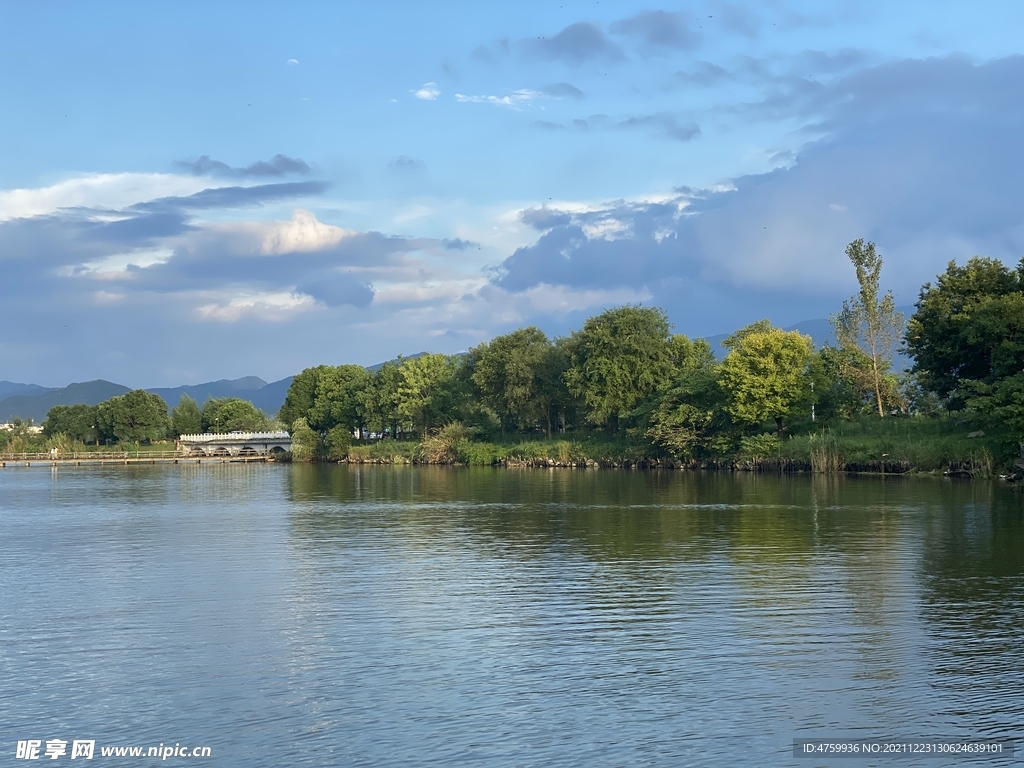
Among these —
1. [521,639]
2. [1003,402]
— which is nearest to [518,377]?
[1003,402]

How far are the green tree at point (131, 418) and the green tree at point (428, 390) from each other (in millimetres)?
61899

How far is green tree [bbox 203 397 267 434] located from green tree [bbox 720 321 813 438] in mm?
116480

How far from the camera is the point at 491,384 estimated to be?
108 m

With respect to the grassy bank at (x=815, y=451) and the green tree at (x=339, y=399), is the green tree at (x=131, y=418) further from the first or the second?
the grassy bank at (x=815, y=451)

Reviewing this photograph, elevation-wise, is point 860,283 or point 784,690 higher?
point 860,283

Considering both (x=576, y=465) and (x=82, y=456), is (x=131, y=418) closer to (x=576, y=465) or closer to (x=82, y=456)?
(x=82, y=456)

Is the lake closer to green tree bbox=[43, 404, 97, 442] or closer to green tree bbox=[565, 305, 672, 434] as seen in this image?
green tree bbox=[565, 305, 672, 434]

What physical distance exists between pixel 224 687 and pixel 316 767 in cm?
418

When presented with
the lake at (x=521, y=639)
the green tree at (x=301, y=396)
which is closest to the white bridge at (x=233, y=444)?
the green tree at (x=301, y=396)

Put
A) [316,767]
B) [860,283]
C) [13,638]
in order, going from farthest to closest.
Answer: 1. [860,283]
2. [13,638]
3. [316,767]

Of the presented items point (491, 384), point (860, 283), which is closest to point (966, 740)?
point (860, 283)

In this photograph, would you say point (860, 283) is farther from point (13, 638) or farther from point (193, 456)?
point (193, 456)

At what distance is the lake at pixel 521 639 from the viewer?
48.0 feet

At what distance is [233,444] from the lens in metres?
160
